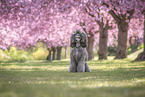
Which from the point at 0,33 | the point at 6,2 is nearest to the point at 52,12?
the point at 6,2

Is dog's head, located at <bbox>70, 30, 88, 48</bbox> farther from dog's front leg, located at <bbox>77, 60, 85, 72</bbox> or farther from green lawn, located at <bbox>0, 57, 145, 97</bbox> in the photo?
green lawn, located at <bbox>0, 57, 145, 97</bbox>

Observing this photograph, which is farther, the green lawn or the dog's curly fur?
the dog's curly fur

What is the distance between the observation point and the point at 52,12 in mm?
24750

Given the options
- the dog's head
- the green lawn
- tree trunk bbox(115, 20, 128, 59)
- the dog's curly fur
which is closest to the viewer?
the green lawn

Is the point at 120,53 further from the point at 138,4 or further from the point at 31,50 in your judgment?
the point at 31,50

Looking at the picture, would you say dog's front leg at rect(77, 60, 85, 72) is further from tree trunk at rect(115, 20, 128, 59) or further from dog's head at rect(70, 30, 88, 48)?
tree trunk at rect(115, 20, 128, 59)

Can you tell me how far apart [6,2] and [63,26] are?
604 inches

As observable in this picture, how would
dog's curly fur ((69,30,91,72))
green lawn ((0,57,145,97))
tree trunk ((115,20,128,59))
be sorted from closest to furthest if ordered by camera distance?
green lawn ((0,57,145,97))
dog's curly fur ((69,30,91,72))
tree trunk ((115,20,128,59))

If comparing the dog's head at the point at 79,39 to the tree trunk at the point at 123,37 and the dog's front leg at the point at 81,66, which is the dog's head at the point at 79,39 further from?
the tree trunk at the point at 123,37

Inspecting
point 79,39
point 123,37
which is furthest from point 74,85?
point 123,37

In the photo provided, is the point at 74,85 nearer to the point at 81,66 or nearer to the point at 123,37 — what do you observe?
the point at 81,66

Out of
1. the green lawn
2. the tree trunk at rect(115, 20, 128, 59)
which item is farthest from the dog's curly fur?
the tree trunk at rect(115, 20, 128, 59)

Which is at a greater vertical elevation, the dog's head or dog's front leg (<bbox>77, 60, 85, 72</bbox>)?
the dog's head

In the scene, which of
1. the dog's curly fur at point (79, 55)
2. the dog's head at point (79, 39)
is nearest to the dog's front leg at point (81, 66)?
the dog's curly fur at point (79, 55)
